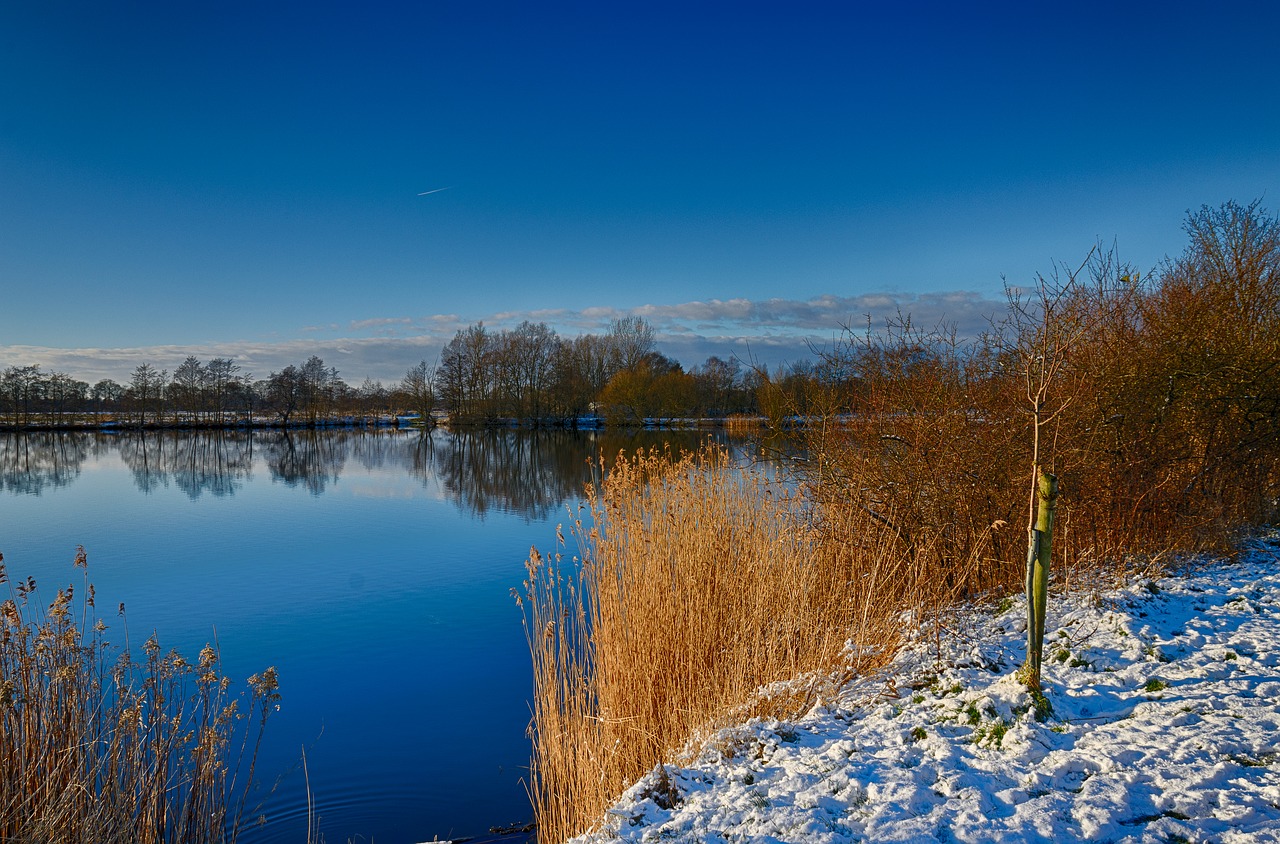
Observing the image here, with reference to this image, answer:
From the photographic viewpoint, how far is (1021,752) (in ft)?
11.6

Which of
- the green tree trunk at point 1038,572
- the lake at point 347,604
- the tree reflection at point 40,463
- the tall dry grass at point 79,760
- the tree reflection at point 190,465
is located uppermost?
the green tree trunk at point 1038,572

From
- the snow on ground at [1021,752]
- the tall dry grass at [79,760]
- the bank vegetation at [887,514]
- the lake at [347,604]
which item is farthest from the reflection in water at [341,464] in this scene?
the tall dry grass at [79,760]

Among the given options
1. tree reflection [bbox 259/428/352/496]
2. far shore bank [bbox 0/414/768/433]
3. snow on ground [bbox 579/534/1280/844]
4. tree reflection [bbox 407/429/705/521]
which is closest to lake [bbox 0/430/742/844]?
tree reflection [bbox 407/429/705/521]

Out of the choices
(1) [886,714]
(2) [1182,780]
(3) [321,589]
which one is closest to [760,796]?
(1) [886,714]

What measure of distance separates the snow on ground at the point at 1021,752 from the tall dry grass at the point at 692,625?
503mm

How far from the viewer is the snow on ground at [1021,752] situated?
9.73ft

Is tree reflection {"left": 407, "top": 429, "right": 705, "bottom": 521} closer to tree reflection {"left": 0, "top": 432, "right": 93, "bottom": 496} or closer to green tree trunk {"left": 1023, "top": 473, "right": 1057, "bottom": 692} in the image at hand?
green tree trunk {"left": 1023, "top": 473, "right": 1057, "bottom": 692}

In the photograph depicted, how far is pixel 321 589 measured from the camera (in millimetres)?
11430

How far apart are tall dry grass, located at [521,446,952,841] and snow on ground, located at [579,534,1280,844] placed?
503mm

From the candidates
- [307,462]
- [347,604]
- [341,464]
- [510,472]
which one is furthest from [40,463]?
[347,604]

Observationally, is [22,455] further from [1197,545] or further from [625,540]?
[1197,545]

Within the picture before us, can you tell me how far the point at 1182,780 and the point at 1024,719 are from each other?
32.0 inches

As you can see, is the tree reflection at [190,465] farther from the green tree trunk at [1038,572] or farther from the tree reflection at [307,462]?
the green tree trunk at [1038,572]

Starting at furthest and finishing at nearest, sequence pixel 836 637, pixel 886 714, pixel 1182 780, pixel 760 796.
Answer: pixel 836 637, pixel 886 714, pixel 760 796, pixel 1182 780
